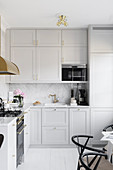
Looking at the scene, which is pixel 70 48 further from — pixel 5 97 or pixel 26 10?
pixel 5 97

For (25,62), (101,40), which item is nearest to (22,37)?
(25,62)

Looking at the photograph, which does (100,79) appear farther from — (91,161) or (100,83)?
(91,161)

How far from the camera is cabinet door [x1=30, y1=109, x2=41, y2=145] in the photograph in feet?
13.2

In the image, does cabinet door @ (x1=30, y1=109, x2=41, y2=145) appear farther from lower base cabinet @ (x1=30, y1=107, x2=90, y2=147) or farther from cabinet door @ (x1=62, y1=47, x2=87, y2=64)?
cabinet door @ (x1=62, y1=47, x2=87, y2=64)

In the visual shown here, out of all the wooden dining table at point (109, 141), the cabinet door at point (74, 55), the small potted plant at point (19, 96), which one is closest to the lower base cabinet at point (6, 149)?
the wooden dining table at point (109, 141)

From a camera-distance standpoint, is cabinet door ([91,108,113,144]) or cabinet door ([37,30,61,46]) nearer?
cabinet door ([91,108,113,144])

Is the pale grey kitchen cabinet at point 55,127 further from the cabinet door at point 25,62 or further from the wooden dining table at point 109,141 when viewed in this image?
the wooden dining table at point 109,141

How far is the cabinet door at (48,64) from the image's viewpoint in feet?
13.9

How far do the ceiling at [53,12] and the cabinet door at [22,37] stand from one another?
0.19 m

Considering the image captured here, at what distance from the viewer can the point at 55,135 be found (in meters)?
4.04

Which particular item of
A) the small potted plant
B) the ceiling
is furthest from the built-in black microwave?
the small potted plant

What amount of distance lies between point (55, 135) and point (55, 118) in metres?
0.36

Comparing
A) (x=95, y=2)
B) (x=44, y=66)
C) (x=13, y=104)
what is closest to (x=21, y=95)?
(x=13, y=104)

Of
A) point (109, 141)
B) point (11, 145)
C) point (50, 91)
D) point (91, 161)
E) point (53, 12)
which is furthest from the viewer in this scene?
point (50, 91)
